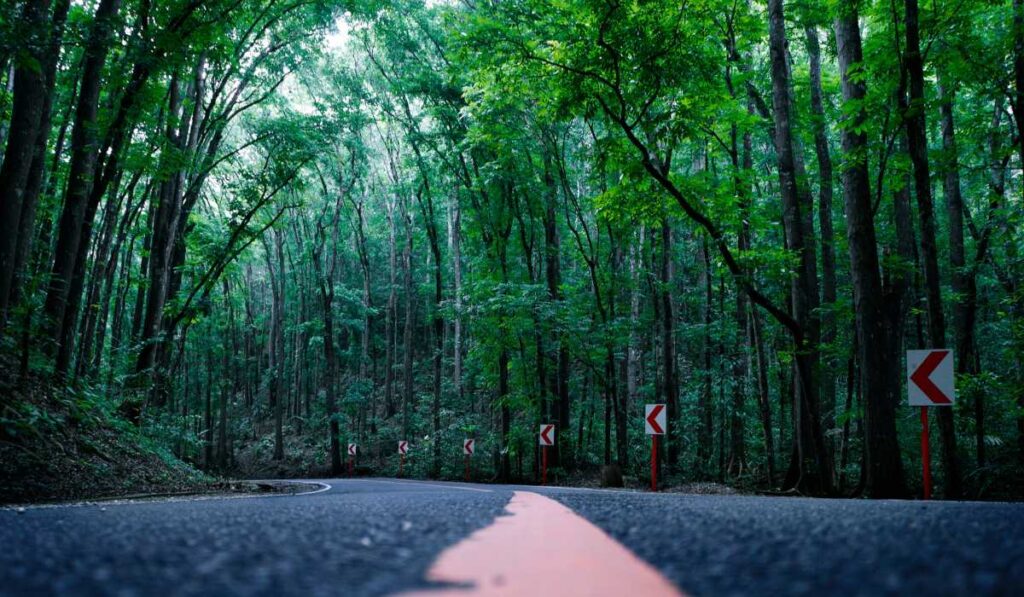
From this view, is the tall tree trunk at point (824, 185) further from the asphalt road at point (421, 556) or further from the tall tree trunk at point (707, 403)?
the asphalt road at point (421, 556)

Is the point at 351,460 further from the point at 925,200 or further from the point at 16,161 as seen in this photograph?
the point at 925,200

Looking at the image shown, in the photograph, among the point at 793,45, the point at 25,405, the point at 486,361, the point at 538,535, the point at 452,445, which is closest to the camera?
the point at 538,535

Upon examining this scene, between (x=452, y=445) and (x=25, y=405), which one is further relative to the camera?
(x=452, y=445)

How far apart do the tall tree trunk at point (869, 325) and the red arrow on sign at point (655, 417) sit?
485cm

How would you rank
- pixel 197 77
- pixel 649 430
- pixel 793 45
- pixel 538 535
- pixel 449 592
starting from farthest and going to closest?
pixel 793 45, pixel 197 77, pixel 649 430, pixel 538 535, pixel 449 592

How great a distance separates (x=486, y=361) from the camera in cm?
→ 2428

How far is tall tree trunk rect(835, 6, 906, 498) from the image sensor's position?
9.40 meters

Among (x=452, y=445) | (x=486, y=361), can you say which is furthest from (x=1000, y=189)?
(x=452, y=445)

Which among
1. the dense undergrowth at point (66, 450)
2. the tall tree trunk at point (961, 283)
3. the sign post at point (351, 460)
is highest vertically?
the tall tree trunk at point (961, 283)

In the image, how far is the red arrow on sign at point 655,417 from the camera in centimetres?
1437

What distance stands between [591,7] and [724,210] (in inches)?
207

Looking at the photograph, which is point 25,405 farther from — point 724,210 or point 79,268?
point 724,210

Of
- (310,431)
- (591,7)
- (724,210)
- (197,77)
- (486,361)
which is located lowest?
(310,431)

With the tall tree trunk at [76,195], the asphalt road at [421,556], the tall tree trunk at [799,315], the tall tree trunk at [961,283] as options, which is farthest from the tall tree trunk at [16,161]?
the tall tree trunk at [961,283]
